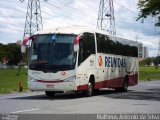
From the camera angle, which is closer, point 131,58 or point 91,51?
point 91,51

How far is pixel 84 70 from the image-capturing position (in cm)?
2523

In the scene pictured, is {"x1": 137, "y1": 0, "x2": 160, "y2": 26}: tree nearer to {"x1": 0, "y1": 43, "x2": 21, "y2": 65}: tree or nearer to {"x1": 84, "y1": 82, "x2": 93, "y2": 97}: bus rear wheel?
{"x1": 84, "y1": 82, "x2": 93, "y2": 97}: bus rear wheel

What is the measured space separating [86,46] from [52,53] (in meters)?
2.15

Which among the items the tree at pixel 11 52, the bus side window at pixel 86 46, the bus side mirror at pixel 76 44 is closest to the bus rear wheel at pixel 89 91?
the bus side window at pixel 86 46

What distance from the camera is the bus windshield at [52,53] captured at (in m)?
24.0

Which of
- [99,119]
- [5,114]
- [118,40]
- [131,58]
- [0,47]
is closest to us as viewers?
[99,119]

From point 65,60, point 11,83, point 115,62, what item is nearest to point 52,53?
point 65,60

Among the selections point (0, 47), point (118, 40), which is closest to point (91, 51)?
point (118, 40)

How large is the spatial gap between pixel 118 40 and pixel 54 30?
A: 7.46 m

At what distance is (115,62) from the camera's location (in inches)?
1222

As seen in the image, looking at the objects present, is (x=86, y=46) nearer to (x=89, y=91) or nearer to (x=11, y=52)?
(x=89, y=91)

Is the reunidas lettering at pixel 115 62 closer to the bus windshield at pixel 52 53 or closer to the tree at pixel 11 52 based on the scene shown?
the bus windshield at pixel 52 53

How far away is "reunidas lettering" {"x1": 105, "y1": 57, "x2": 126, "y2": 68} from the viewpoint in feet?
96.5

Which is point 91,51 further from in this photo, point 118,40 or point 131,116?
point 131,116
